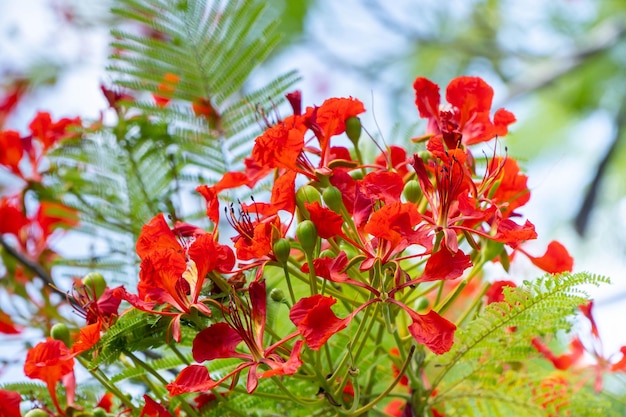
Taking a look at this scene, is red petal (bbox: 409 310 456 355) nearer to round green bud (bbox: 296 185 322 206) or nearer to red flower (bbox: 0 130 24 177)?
round green bud (bbox: 296 185 322 206)

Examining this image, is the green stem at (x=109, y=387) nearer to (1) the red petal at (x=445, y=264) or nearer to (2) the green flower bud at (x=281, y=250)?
(2) the green flower bud at (x=281, y=250)

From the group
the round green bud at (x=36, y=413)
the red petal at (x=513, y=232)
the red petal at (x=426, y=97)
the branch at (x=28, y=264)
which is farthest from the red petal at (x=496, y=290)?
the branch at (x=28, y=264)

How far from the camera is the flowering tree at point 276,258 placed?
904mm

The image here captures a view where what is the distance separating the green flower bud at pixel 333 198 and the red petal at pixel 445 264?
131 mm

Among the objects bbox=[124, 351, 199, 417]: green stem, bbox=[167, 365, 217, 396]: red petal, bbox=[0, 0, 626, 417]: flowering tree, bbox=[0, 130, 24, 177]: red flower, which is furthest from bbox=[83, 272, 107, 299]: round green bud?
bbox=[0, 130, 24, 177]: red flower

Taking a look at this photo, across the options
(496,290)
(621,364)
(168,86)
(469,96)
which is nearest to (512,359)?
(496,290)

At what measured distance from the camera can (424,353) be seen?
106cm

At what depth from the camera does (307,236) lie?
3.03ft

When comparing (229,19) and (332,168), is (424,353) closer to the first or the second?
(332,168)

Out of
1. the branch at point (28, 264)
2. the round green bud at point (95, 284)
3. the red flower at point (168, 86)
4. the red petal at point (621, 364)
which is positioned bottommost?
the branch at point (28, 264)

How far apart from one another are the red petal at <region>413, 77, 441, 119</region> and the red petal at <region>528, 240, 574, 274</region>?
225 millimetres

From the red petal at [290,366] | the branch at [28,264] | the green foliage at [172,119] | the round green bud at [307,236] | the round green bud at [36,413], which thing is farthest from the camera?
the branch at [28,264]

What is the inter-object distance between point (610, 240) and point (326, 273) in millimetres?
2734

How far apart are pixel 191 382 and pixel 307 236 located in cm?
20
